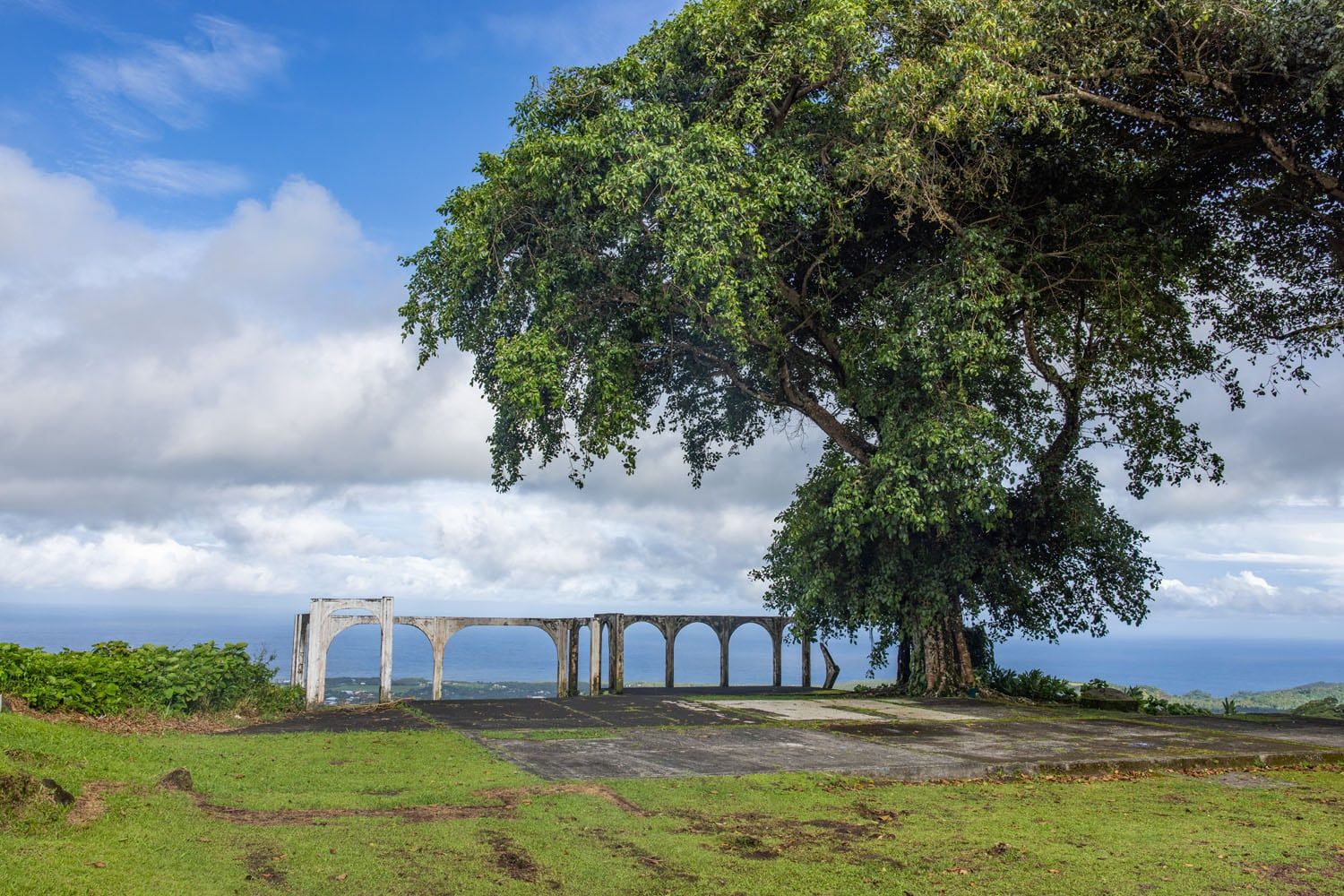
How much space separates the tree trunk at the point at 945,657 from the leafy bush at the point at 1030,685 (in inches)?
16.0

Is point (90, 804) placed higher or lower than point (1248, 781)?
higher

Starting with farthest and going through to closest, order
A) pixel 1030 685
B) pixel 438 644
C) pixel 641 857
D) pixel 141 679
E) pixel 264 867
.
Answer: pixel 1030 685 < pixel 438 644 < pixel 141 679 < pixel 641 857 < pixel 264 867

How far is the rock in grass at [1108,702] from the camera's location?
17.7 m

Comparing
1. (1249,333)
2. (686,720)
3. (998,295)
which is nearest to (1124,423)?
(1249,333)

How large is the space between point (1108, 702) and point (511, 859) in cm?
1490

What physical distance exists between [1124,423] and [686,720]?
37.1ft

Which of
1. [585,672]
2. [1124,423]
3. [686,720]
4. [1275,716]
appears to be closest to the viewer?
[686,720]

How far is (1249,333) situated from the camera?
2034cm

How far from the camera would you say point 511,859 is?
6.07 m

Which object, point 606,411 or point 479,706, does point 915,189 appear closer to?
point 606,411

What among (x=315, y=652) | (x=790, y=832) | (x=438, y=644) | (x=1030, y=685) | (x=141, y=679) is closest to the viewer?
(x=790, y=832)

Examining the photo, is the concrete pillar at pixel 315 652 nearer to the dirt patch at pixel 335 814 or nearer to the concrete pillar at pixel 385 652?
the concrete pillar at pixel 385 652

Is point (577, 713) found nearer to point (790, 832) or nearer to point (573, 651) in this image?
point (573, 651)

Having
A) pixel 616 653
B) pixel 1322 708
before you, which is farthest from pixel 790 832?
pixel 1322 708
